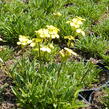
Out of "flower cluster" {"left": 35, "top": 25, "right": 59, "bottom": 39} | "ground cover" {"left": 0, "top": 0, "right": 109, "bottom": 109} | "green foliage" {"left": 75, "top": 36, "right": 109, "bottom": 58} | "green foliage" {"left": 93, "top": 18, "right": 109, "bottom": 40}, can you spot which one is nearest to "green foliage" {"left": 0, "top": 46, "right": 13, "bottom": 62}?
"ground cover" {"left": 0, "top": 0, "right": 109, "bottom": 109}

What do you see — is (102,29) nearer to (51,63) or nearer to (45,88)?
(51,63)

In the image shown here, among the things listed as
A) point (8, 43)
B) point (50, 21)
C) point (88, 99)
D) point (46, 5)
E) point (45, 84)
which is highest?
point (46, 5)

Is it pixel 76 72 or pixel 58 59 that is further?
Answer: pixel 58 59

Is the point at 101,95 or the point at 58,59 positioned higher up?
the point at 58,59

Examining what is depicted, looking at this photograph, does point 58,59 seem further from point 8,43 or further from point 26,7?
Result: point 26,7

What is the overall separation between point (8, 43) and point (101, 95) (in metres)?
1.84

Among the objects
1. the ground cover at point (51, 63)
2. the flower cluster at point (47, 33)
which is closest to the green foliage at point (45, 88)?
the ground cover at point (51, 63)

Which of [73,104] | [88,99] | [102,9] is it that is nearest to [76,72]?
[88,99]

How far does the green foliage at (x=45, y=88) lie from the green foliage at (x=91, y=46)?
933mm

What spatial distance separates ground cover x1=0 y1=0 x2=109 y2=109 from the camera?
10.2 feet

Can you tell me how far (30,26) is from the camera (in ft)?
15.1

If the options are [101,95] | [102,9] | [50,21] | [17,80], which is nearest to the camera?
[17,80]

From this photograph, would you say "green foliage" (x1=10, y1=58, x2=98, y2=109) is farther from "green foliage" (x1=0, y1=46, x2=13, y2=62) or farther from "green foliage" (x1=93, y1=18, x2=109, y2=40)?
"green foliage" (x1=93, y1=18, x2=109, y2=40)

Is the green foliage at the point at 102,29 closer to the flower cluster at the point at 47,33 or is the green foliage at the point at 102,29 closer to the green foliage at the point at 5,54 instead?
the green foliage at the point at 5,54
